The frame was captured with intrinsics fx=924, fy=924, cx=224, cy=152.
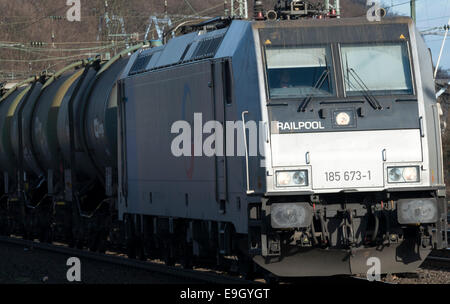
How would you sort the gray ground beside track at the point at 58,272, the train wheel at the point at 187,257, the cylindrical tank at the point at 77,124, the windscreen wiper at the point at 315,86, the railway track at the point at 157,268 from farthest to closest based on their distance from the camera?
the cylindrical tank at the point at 77,124 → the train wheel at the point at 187,257 → the gray ground beside track at the point at 58,272 → the railway track at the point at 157,268 → the windscreen wiper at the point at 315,86

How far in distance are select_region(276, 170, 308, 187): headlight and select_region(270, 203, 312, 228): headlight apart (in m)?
0.25

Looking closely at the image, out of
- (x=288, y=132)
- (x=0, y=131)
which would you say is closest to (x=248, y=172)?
(x=288, y=132)

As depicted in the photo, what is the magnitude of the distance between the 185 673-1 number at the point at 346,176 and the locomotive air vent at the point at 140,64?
5.45 metres

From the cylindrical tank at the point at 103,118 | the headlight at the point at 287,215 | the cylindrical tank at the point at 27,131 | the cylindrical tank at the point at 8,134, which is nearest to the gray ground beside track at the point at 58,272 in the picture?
the cylindrical tank at the point at 103,118

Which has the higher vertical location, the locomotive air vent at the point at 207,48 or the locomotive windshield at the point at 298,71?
the locomotive air vent at the point at 207,48

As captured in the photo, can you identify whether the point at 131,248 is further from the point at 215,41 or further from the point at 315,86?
the point at 315,86

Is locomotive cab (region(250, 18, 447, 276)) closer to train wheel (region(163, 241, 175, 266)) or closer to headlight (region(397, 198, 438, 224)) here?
headlight (region(397, 198, 438, 224))

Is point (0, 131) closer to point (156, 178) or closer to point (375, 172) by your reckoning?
point (156, 178)

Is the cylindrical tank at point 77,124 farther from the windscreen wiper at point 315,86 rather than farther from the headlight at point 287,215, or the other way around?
the headlight at point 287,215

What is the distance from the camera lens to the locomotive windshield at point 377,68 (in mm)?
11883

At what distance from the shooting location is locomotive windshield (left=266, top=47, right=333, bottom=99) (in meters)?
11.7

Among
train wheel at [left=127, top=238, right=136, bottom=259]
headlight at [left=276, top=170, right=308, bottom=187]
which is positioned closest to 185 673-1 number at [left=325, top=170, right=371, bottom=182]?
headlight at [left=276, top=170, right=308, bottom=187]

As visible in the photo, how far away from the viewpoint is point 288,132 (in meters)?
11.5
